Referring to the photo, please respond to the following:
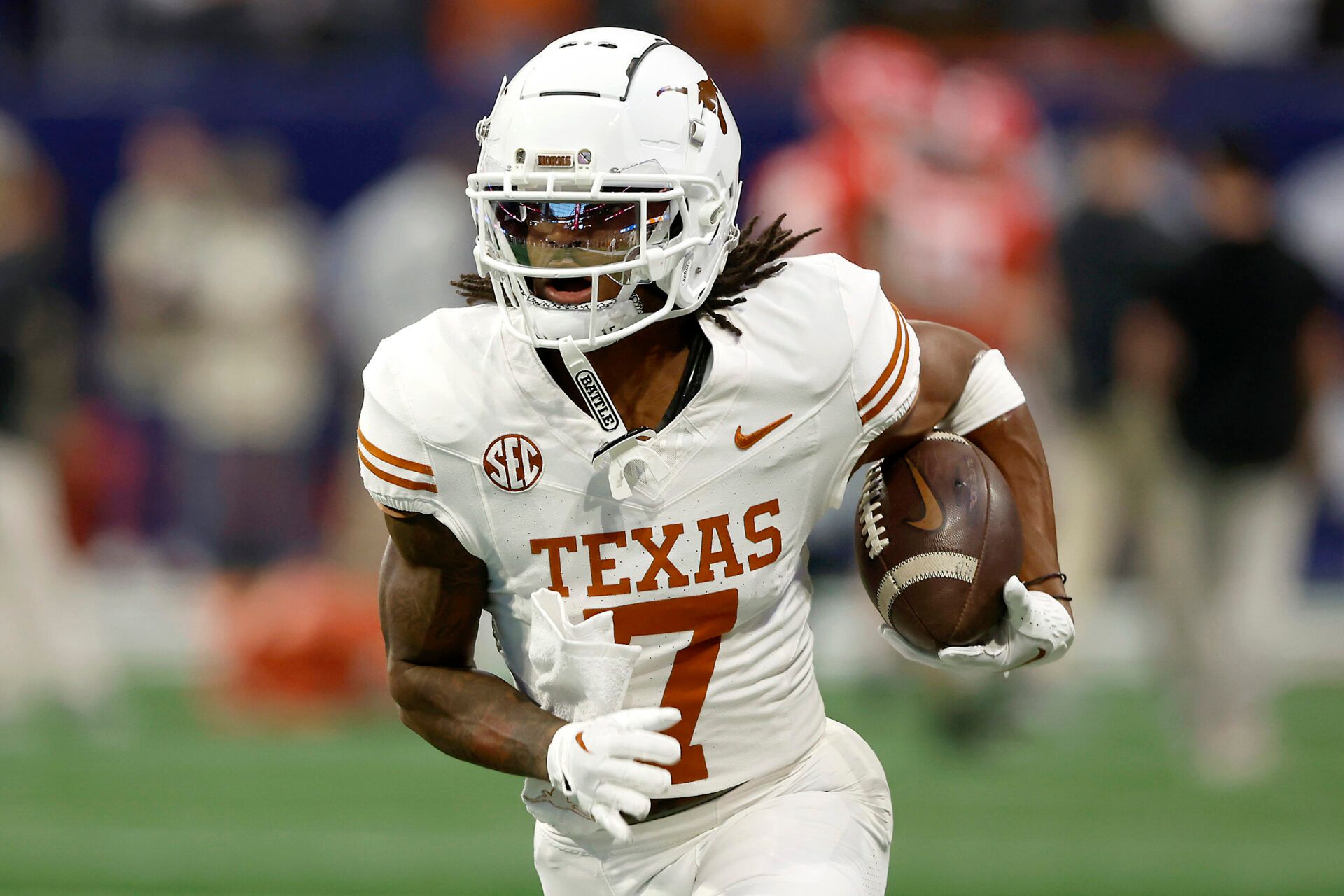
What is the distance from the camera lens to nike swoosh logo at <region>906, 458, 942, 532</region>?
3.00m

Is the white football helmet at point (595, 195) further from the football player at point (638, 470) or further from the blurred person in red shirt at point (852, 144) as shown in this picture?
the blurred person in red shirt at point (852, 144)

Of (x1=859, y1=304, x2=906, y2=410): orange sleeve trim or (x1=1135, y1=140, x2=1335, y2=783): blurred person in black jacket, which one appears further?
(x1=1135, y1=140, x2=1335, y2=783): blurred person in black jacket

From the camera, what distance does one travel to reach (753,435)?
2881 mm

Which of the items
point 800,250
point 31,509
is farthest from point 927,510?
point 31,509

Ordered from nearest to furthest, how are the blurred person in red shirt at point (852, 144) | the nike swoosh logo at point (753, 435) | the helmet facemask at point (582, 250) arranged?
the helmet facemask at point (582, 250) < the nike swoosh logo at point (753, 435) < the blurred person in red shirt at point (852, 144)

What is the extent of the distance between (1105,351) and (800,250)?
4.60 ft

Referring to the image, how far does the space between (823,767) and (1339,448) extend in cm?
639

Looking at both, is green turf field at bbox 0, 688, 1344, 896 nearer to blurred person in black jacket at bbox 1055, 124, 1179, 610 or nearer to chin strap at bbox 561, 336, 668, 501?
blurred person in black jacket at bbox 1055, 124, 1179, 610

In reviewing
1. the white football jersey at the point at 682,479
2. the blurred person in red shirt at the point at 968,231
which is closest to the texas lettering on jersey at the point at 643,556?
the white football jersey at the point at 682,479

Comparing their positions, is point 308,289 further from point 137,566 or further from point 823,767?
point 823,767

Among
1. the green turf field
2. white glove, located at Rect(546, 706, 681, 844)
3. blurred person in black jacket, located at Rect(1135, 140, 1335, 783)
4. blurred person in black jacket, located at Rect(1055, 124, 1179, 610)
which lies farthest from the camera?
blurred person in black jacket, located at Rect(1055, 124, 1179, 610)

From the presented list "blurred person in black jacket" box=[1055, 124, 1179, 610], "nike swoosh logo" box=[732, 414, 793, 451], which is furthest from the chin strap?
"blurred person in black jacket" box=[1055, 124, 1179, 610]

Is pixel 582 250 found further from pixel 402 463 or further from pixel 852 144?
pixel 852 144

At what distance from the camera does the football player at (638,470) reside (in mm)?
2809
